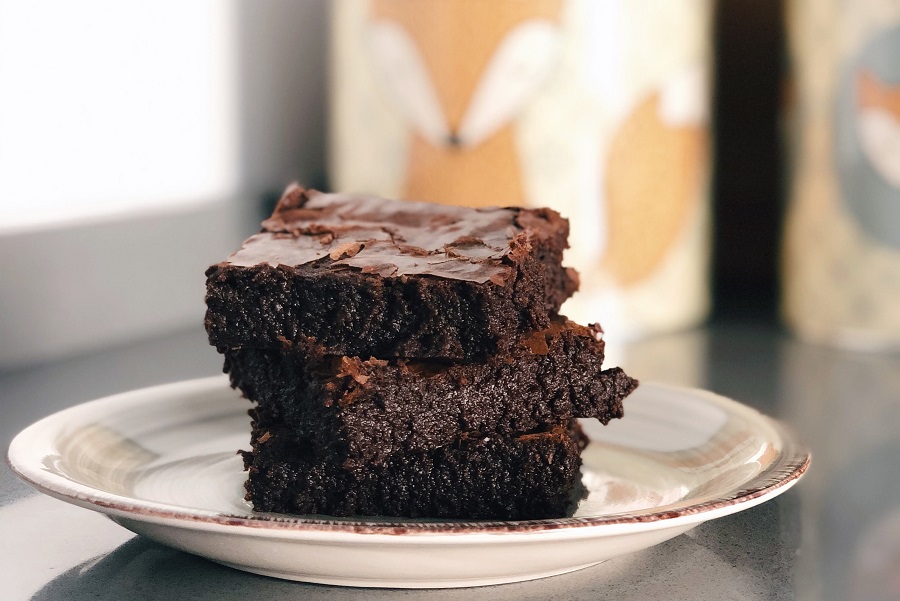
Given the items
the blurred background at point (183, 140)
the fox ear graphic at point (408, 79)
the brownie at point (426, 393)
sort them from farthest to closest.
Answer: the fox ear graphic at point (408, 79) < the blurred background at point (183, 140) < the brownie at point (426, 393)

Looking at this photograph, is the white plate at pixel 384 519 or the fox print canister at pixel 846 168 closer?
the white plate at pixel 384 519

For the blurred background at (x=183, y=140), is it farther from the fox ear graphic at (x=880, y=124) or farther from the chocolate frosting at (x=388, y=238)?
the chocolate frosting at (x=388, y=238)

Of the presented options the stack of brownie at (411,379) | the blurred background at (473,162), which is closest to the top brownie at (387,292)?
the stack of brownie at (411,379)

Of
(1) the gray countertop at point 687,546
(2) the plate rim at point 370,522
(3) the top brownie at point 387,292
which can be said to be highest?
(3) the top brownie at point 387,292

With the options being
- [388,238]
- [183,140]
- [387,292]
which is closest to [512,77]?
[183,140]

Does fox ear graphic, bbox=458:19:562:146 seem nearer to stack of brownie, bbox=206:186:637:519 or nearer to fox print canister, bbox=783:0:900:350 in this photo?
fox print canister, bbox=783:0:900:350
